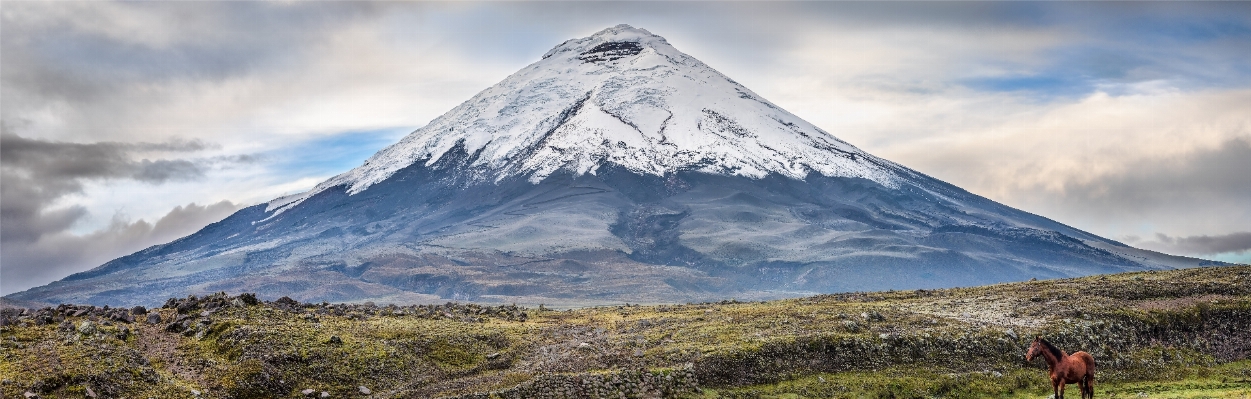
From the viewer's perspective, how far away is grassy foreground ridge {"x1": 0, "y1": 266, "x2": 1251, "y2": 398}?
39.4 m

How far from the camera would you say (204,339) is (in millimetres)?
44250

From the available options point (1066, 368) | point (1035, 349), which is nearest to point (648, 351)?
point (1035, 349)

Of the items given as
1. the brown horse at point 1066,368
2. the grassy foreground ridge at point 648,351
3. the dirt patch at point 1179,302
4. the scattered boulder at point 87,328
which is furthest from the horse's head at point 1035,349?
the scattered boulder at point 87,328

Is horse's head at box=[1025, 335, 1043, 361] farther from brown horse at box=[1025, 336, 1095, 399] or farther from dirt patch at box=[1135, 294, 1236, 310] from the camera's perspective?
dirt patch at box=[1135, 294, 1236, 310]

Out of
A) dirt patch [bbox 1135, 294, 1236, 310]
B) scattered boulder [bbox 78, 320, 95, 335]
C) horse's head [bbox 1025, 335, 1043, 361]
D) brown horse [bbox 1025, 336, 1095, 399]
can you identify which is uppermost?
scattered boulder [bbox 78, 320, 95, 335]

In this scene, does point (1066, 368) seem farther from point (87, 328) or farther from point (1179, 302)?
point (87, 328)

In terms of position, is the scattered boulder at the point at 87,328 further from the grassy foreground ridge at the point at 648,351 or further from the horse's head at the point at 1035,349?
the horse's head at the point at 1035,349

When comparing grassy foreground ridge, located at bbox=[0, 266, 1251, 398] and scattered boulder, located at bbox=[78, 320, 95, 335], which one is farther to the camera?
scattered boulder, located at bbox=[78, 320, 95, 335]

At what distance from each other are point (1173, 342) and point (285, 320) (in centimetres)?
4332

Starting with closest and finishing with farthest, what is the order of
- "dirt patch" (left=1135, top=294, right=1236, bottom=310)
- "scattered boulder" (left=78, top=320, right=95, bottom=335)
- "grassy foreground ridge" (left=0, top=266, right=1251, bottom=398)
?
"grassy foreground ridge" (left=0, top=266, right=1251, bottom=398)
"scattered boulder" (left=78, top=320, right=95, bottom=335)
"dirt patch" (left=1135, top=294, right=1236, bottom=310)

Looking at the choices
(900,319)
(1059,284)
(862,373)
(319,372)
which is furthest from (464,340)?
(1059,284)

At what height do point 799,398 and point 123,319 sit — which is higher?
point 123,319

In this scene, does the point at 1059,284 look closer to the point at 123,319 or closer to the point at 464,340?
the point at 464,340

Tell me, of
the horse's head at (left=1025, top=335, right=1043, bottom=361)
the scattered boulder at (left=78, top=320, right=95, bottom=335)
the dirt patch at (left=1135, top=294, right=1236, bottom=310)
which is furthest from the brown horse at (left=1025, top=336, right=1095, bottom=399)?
the scattered boulder at (left=78, top=320, right=95, bottom=335)
